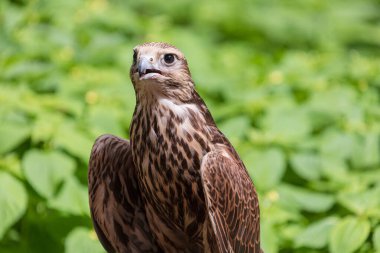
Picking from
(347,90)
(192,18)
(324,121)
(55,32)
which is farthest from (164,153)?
(192,18)

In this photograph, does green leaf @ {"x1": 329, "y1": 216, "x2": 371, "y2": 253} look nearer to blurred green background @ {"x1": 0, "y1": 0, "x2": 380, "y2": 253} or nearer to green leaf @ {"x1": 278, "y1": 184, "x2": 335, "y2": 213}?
blurred green background @ {"x1": 0, "y1": 0, "x2": 380, "y2": 253}

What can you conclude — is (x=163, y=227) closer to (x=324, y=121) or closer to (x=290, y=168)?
(x=290, y=168)

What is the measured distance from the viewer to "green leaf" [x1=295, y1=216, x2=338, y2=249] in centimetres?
494

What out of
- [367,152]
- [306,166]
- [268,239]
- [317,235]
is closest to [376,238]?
[317,235]

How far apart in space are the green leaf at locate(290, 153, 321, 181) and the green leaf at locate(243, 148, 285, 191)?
0.41 feet

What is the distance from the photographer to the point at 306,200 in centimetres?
536

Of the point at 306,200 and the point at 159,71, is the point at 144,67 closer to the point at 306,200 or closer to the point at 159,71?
the point at 159,71

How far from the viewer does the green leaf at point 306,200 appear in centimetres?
532

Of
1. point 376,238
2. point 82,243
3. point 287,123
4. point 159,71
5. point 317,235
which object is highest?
point 159,71

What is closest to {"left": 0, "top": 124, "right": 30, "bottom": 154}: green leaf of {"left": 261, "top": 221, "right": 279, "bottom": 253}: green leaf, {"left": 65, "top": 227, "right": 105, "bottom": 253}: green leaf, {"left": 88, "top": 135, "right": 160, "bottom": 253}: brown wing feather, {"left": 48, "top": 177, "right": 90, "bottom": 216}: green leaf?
{"left": 48, "top": 177, "right": 90, "bottom": 216}: green leaf

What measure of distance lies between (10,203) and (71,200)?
0.35m

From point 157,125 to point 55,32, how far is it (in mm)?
3752

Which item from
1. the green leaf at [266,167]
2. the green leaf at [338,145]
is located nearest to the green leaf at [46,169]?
the green leaf at [266,167]

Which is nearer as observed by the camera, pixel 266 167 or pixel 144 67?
pixel 144 67
